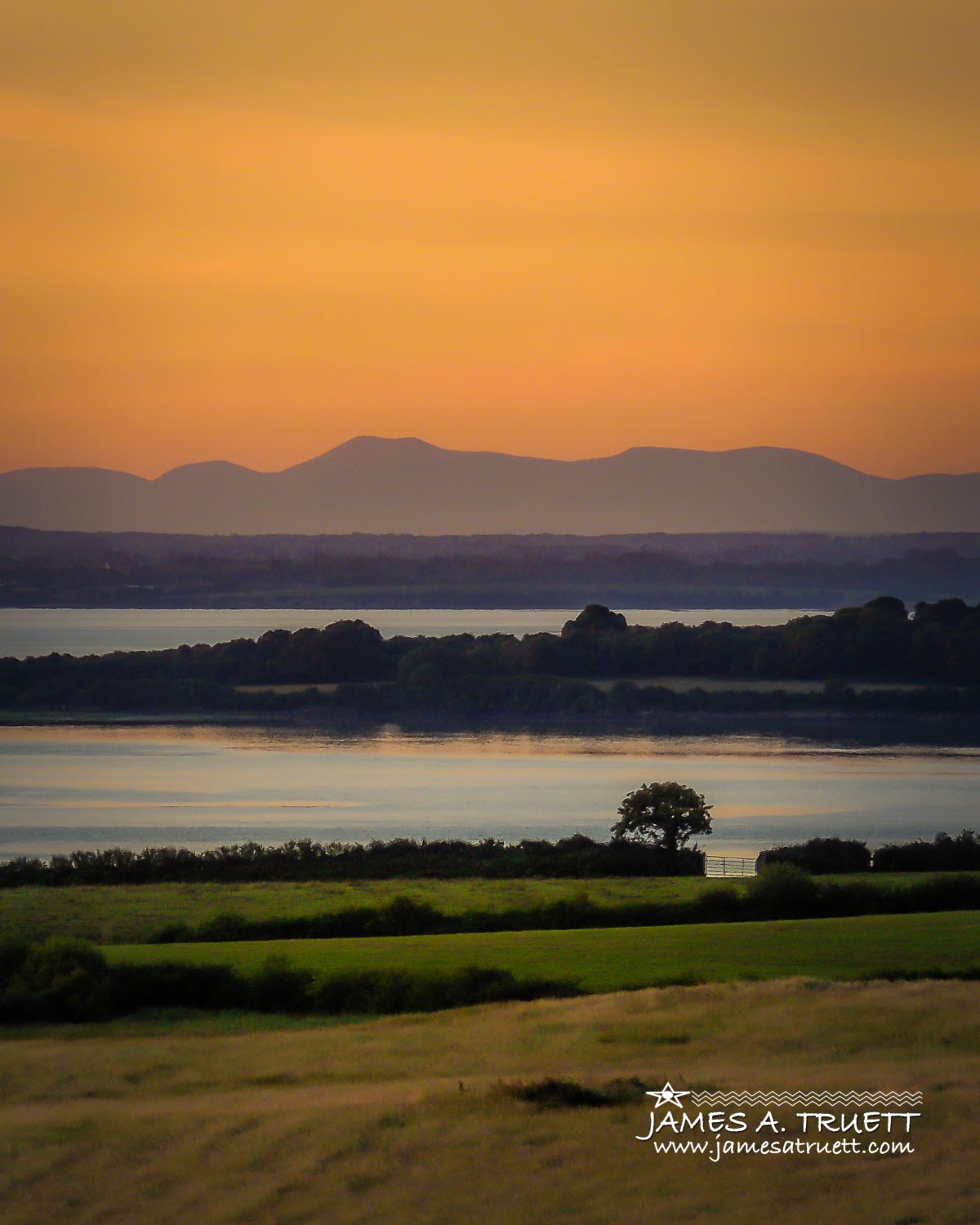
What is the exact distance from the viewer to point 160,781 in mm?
43125

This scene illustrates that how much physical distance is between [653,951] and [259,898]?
9237 mm

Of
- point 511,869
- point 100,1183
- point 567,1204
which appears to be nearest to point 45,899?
point 511,869

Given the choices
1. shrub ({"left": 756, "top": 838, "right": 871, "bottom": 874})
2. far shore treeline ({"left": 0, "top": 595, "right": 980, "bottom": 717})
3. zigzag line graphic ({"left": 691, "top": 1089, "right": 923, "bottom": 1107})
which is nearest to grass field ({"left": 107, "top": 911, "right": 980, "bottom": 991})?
zigzag line graphic ({"left": 691, "top": 1089, "right": 923, "bottom": 1107})

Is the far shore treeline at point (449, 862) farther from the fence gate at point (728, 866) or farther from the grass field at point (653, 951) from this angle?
the grass field at point (653, 951)

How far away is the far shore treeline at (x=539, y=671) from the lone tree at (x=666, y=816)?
3219 centimetres

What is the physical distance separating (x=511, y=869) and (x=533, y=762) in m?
22.3

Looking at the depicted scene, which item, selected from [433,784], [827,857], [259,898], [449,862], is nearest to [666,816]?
[827,857]

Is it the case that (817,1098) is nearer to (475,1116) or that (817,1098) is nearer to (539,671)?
(475,1116)

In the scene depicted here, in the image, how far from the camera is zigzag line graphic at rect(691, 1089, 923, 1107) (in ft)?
25.7

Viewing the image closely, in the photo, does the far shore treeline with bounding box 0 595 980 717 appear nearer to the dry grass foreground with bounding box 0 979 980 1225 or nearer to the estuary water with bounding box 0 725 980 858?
the estuary water with bounding box 0 725 980 858

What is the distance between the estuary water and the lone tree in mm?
2016

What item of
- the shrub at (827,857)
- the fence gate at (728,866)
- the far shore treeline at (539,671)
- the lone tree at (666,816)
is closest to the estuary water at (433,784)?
the fence gate at (728,866)

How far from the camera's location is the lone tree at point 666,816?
28.1 metres

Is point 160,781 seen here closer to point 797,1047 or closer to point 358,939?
point 358,939
